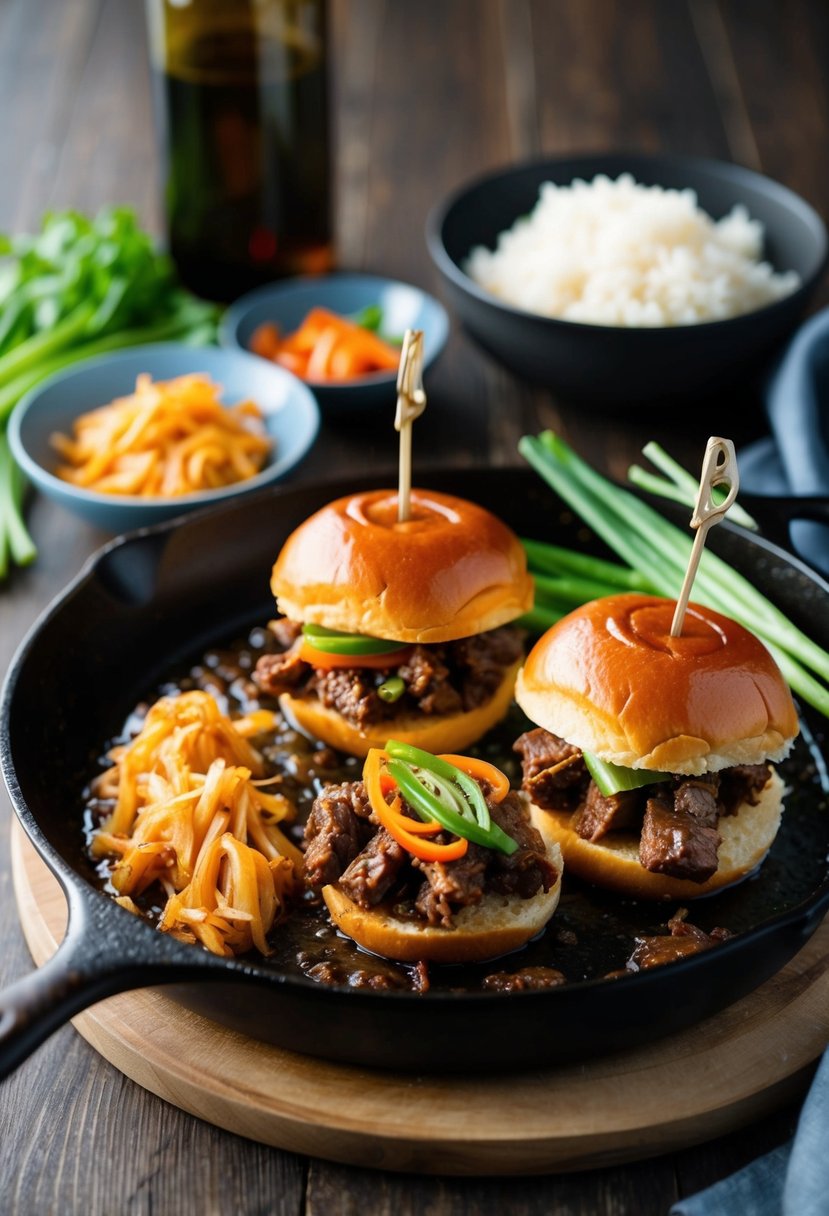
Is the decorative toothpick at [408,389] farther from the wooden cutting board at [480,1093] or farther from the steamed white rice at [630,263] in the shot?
the steamed white rice at [630,263]

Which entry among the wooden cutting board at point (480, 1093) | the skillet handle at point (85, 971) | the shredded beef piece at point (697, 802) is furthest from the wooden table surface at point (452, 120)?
the shredded beef piece at point (697, 802)

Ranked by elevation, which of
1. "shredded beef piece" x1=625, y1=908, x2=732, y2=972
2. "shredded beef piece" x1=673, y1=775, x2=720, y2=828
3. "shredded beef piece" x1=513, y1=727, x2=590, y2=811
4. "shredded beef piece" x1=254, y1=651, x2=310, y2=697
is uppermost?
"shredded beef piece" x1=673, y1=775, x2=720, y2=828

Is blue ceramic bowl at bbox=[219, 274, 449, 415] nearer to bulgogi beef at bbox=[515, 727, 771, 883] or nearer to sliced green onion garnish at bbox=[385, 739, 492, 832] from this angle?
bulgogi beef at bbox=[515, 727, 771, 883]

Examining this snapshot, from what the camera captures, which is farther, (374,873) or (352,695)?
(352,695)

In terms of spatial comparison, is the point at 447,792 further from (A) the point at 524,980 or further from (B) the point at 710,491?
(B) the point at 710,491

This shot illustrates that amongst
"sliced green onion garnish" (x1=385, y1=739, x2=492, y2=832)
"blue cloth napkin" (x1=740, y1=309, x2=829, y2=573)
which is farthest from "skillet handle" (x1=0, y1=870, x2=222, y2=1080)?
"blue cloth napkin" (x1=740, y1=309, x2=829, y2=573)

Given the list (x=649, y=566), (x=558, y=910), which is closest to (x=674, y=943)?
(x=558, y=910)

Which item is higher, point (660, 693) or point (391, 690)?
point (660, 693)

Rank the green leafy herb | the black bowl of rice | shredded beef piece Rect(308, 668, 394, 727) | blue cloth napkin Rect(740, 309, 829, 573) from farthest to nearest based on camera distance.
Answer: the green leafy herb
the black bowl of rice
blue cloth napkin Rect(740, 309, 829, 573)
shredded beef piece Rect(308, 668, 394, 727)
